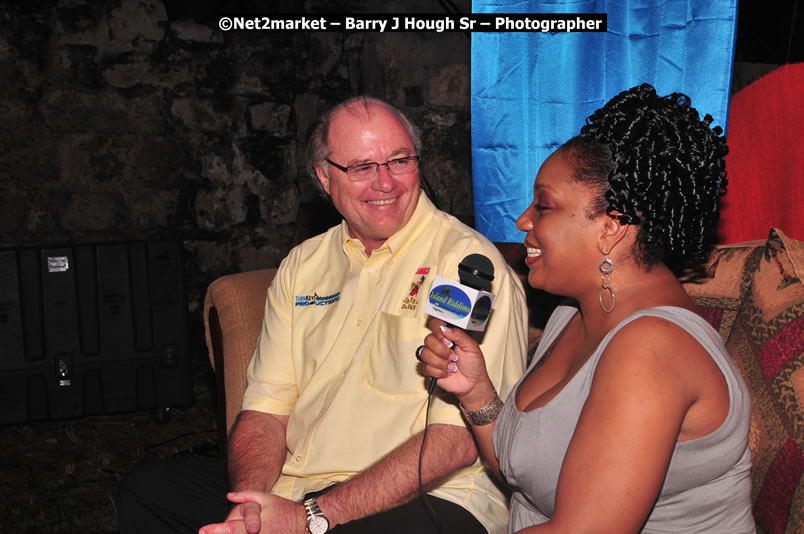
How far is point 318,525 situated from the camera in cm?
173

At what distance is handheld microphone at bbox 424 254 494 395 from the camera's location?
133 cm

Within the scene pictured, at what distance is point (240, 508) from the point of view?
1746mm

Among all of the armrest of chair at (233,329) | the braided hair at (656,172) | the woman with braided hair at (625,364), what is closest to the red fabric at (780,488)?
the woman with braided hair at (625,364)

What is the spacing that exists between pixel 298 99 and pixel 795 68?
9.22ft

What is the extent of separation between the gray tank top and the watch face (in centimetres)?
46

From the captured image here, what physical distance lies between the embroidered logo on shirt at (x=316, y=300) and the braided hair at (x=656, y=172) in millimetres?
893

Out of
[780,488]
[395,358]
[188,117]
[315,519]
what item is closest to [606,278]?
[780,488]

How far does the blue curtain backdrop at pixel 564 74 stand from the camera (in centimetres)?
219

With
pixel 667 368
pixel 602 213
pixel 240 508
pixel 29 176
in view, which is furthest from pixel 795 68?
pixel 29 176

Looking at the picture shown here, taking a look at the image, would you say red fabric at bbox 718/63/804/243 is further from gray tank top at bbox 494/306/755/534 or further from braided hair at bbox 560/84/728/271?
gray tank top at bbox 494/306/755/534

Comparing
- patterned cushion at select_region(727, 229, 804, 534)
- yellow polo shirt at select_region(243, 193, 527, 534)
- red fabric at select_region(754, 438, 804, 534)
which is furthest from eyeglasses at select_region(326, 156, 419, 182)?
red fabric at select_region(754, 438, 804, 534)

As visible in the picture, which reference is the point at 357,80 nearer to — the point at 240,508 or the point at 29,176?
the point at 29,176

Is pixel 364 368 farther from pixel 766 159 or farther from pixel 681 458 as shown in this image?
pixel 766 159

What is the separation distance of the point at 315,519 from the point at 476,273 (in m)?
0.78
